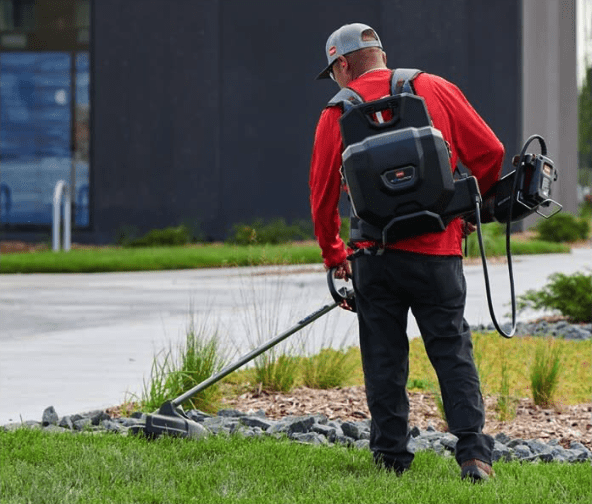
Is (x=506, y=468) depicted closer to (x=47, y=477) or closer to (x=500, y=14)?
(x=47, y=477)

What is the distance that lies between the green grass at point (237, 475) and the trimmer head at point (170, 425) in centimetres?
8

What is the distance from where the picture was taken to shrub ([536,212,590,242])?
89.7 ft

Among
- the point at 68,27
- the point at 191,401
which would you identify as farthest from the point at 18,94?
the point at 191,401

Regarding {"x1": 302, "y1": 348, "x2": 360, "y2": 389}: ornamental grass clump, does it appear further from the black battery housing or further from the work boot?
the black battery housing

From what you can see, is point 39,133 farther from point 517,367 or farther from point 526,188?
point 526,188

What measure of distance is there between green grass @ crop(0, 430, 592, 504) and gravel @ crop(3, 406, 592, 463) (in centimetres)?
28

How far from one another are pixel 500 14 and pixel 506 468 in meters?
24.0

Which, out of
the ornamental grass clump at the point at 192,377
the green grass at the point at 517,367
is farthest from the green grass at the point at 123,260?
the ornamental grass clump at the point at 192,377

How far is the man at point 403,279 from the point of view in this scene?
4949mm

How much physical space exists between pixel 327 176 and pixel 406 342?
2.65ft

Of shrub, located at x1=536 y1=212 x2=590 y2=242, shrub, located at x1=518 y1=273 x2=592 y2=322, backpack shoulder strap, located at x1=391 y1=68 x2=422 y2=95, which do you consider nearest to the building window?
shrub, located at x1=536 y1=212 x2=590 y2=242

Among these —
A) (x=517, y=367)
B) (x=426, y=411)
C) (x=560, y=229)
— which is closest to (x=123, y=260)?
(x=517, y=367)

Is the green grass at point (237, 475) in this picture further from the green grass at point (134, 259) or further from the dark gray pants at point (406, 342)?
the green grass at point (134, 259)

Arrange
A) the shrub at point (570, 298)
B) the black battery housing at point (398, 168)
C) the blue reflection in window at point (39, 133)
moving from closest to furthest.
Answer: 1. the black battery housing at point (398, 168)
2. the shrub at point (570, 298)
3. the blue reflection in window at point (39, 133)
